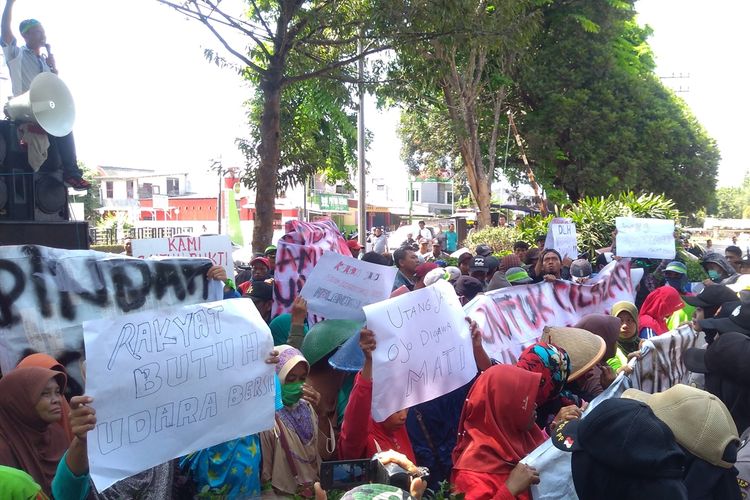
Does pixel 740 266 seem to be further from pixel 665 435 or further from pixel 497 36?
pixel 665 435

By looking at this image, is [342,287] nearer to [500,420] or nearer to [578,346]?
[578,346]

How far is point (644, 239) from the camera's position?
9617mm

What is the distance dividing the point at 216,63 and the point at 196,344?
772 centimetres

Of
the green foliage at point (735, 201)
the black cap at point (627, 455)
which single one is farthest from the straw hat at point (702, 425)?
the green foliage at point (735, 201)

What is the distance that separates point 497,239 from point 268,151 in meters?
8.35

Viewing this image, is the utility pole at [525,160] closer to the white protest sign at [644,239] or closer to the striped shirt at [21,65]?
the white protest sign at [644,239]

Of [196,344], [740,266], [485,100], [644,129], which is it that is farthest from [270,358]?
[644,129]

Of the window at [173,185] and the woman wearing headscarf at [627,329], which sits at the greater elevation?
the window at [173,185]

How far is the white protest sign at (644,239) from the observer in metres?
9.50

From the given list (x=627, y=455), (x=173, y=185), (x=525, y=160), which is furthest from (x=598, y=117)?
(x=173, y=185)

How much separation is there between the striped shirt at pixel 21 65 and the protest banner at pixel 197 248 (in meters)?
1.61

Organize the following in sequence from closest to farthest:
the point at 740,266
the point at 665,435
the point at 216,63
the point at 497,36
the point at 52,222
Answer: the point at 665,435, the point at 52,222, the point at 740,266, the point at 497,36, the point at 216,63

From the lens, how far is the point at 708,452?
2.51 metres

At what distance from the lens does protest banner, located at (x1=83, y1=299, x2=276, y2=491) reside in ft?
7.89
